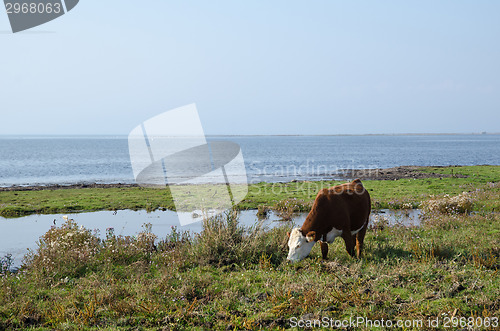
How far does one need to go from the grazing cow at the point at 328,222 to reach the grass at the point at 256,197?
11441 millimetres

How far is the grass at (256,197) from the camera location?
74.5ft

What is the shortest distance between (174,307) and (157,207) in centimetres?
1775

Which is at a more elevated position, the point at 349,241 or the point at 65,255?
the point at 65,255

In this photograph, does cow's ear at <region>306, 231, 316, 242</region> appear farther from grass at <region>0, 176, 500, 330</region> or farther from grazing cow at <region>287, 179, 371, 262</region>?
grass at <region>0, 176, 500, 330</region>

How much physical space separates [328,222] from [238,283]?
96.0 inches

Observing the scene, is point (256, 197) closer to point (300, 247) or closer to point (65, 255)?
point (65, 255)

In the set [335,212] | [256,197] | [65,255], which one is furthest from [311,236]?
[256,197]

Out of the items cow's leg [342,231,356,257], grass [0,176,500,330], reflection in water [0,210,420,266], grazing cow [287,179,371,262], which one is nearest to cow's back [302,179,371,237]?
grazing cow [287,179,371,262]

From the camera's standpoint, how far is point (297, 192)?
28.8 m

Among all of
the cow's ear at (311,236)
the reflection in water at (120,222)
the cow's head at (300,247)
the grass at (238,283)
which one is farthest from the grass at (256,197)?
the cow's ear at (311,236)

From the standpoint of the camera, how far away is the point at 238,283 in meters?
8.27

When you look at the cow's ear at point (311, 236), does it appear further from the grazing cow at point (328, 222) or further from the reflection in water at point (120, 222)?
the reflection in water at point (120, 222)

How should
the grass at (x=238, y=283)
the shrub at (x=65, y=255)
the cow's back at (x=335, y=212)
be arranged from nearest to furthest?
the grass at (x=238, y=283), the cow's back at (x=335, y=212), the shrub at (x=65, y=255)

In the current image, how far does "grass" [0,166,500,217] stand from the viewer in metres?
22.7
